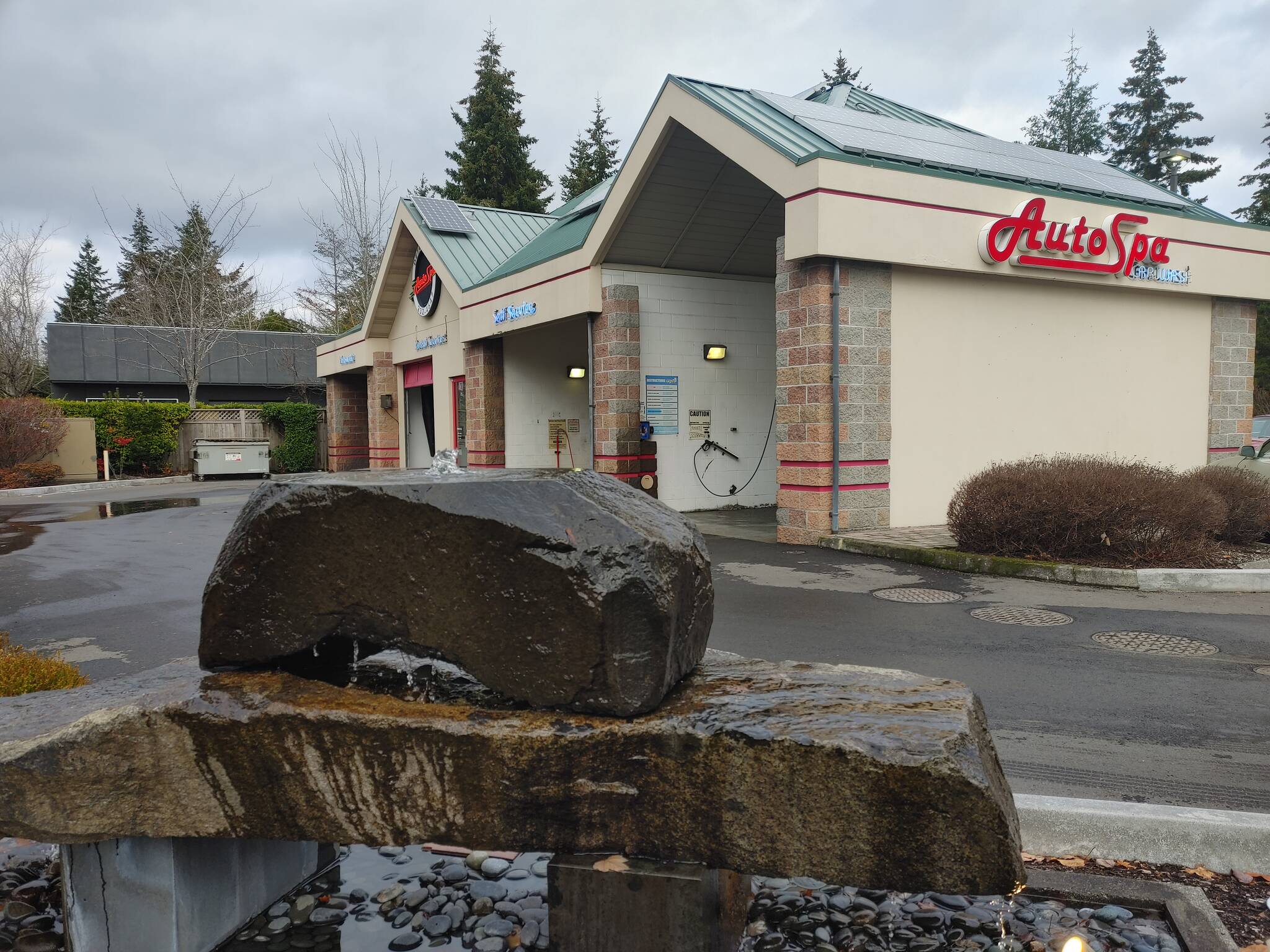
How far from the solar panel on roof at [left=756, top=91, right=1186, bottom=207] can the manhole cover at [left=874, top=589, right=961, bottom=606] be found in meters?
5.63

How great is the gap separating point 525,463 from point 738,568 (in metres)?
8.93

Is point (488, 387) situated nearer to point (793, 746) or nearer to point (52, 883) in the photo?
point (52, 883)

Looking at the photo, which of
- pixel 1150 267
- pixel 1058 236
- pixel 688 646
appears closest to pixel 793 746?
pixel 688 646

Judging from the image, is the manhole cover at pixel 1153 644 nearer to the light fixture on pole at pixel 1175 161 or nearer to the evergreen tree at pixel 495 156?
the light fixture on pole at pixel 1175 161

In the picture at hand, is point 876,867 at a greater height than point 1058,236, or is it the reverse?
point 1058,236

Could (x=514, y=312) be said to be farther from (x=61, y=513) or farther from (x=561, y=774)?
(x=561, y=774)

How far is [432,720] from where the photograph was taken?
2.64 metres

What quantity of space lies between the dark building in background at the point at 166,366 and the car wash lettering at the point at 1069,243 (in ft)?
96.4

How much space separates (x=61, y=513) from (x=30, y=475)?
26.5 ft

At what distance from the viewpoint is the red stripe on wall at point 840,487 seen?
36.0 ft

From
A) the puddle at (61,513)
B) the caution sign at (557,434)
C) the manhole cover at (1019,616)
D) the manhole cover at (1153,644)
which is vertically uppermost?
the caution sign at (557,434)

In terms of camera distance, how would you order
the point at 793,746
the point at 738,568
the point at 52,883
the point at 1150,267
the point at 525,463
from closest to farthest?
the point at 793,746 < the point at 52,883 < the point at 738,568 < the point at 1150,267 < the point at 525,463

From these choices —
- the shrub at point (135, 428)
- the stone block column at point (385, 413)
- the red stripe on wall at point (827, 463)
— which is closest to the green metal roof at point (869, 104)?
the red stripe on wall at point (827, 463)

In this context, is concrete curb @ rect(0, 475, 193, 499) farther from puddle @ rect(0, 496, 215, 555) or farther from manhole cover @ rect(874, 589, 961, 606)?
manhole cover @ rect(874, 589, 961, 606)
